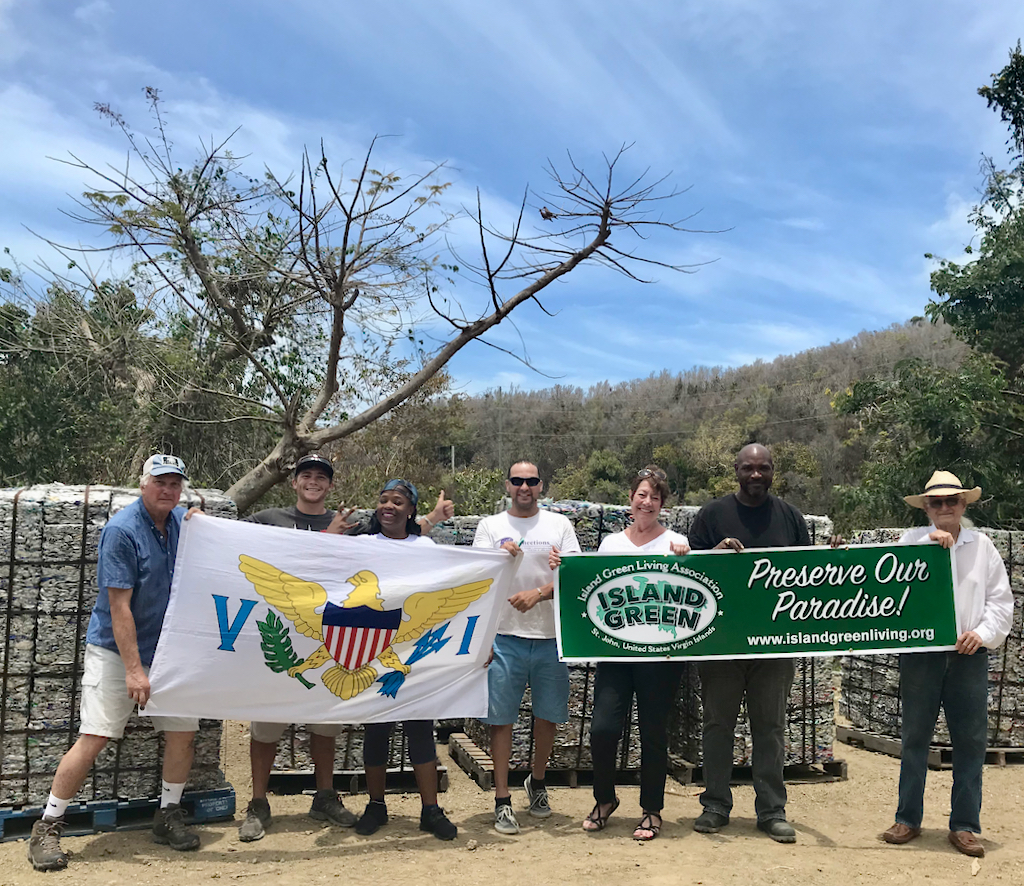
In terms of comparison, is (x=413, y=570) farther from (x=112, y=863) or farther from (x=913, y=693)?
(x=913, y=693)

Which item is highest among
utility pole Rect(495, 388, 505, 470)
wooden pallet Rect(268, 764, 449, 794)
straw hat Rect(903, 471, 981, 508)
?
utility pole Rect(495, 388, 505, 470)

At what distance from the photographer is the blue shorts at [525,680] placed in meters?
5.44

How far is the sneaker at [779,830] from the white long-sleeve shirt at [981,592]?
1.53 meters

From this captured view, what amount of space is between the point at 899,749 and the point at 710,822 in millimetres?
3280

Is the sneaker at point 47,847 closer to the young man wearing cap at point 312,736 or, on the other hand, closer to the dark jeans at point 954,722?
the young man wearing cap at point 312,736

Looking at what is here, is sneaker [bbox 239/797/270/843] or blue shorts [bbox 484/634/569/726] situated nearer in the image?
sneaker [bbox 239/797/270/843]

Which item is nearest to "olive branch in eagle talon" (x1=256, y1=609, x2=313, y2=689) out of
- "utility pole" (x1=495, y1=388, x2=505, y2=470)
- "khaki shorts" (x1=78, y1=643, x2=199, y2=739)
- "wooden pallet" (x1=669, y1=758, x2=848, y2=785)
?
"khaki shorts" (x1=78, y1=643, x2=199, y2=739)

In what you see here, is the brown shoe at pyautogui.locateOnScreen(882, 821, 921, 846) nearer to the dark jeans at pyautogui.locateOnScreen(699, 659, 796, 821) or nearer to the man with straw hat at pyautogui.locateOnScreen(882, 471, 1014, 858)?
the man with straw hat at pyautogui.locateOnScreen(882, 471, 1014, 858)

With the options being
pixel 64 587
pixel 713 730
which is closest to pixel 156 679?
pixel 64 587

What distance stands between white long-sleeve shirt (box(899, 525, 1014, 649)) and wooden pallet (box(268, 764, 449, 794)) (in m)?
3.59

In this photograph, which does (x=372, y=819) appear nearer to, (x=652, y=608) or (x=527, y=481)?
(x=652, y=608)

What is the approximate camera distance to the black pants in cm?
520

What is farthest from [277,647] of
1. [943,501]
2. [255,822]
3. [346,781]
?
[943,501]

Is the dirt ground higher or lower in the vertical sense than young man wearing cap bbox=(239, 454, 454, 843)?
lower
